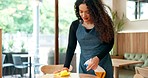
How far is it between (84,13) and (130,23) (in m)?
4.36

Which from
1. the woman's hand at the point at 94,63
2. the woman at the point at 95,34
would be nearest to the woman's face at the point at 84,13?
the woman at the point at 95,34

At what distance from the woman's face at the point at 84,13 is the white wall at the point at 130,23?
4.03 meters

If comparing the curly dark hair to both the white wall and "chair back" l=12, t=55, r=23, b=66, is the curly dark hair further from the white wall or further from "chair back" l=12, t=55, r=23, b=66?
the white wall

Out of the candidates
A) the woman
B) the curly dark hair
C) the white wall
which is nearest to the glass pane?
the white wall

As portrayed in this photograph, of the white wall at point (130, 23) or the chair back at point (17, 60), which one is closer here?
the chair back at point (17, 60)

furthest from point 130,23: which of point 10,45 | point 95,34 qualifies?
point 95,34

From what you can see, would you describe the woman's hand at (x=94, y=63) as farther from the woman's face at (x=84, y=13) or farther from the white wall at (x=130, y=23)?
the white wall at (x=130, y=23)

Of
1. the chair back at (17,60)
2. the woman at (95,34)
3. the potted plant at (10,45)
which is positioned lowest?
the chair back at (17,60)

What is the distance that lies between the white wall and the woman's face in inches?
159

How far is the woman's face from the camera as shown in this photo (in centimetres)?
183

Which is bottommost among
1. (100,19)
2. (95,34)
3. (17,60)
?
(17,60)

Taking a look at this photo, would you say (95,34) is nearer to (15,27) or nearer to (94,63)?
(94,63)

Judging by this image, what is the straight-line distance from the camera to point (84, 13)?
1.84m

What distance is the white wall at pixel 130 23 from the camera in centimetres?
564
